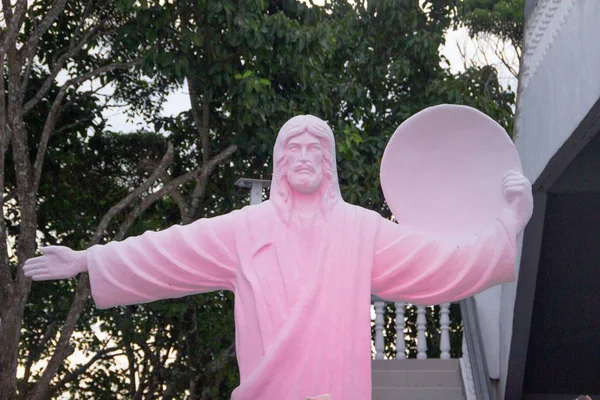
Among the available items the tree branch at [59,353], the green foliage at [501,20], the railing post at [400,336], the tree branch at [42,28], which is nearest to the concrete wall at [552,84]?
the railing post at [400,336]

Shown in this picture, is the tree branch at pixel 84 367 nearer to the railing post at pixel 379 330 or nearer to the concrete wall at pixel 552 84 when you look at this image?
the railing post at pixel 379 330

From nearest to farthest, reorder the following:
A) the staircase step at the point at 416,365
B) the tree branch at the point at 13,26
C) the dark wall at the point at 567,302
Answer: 1. the dark wall at the point at 567,302
2. the tree branch at the point at 13,26
3. the staircase step at the point at 416,365

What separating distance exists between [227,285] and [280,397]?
636 mm

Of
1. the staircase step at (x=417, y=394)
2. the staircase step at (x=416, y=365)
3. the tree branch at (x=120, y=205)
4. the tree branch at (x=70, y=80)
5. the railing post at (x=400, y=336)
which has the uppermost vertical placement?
the tree branch at (x=70, y=80)

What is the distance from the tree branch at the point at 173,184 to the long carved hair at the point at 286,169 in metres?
4.51

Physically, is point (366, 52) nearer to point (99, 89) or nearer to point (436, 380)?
point (99, 89)

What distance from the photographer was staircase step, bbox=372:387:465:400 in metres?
9.33

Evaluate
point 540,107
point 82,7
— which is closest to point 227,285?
point 540,107

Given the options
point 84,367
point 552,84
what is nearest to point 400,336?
point 552,84

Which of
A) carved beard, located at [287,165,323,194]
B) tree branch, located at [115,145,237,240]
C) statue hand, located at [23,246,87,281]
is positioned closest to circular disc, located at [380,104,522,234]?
carved beard, located at [287,165,323,194]

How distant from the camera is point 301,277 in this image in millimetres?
5125

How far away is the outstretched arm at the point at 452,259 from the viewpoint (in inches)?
203

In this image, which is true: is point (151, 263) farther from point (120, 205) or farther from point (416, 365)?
point (416, 365)

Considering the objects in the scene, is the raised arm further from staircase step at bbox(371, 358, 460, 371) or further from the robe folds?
staircase step at bbox(371, 358, 460, 371)
